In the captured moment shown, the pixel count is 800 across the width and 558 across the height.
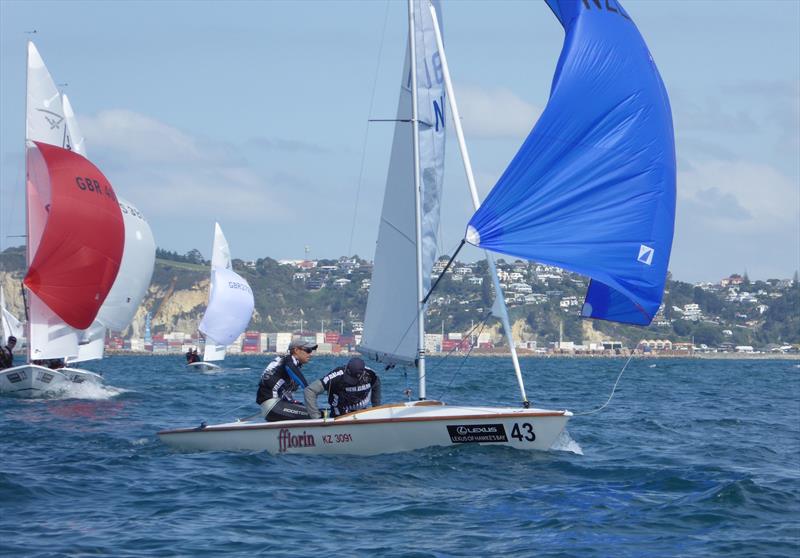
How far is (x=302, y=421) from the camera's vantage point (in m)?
14.0

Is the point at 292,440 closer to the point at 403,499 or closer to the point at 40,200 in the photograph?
the point at 403,499

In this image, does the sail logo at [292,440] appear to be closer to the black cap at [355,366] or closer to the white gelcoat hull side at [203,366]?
the black cap at [355,366]

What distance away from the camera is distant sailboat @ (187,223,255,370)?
51.4 meters

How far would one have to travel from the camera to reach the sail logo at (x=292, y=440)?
14.0 meters

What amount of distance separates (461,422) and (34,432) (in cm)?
712

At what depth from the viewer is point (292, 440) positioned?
46.1 feet

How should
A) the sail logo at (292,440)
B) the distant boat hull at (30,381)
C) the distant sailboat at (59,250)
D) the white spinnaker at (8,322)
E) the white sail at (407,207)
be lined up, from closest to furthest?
1. the sail logo at (292,440)
2. the white sail at (407,207)
3. the distant boat hull at (30,381)
4. the distant sailboat at (59,250)
5. the white spinnaker at (8,322)

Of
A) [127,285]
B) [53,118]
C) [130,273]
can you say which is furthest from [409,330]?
[130,273]

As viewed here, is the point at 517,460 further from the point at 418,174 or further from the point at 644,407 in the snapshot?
the point at 644,407

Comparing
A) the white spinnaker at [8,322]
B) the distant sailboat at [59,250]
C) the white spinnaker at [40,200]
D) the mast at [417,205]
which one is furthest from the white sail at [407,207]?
the white spinnaker at [8,322]

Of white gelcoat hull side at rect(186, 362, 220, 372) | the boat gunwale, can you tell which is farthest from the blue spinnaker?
white gelcoat hull side at rect(186, 362, 220, 372)

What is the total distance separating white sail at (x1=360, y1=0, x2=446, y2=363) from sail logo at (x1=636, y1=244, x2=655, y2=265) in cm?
340

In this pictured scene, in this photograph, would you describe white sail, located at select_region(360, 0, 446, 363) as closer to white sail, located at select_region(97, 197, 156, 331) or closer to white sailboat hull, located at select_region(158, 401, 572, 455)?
white sailboat hull, located at select_region(158, 401, 572, 455)

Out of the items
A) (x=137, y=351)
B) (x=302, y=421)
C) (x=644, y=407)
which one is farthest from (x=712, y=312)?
(x=302, y=421)
